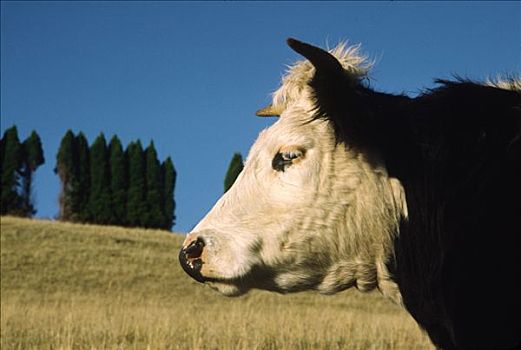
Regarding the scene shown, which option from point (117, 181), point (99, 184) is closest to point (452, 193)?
point (99, 184)

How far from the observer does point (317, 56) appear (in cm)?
302

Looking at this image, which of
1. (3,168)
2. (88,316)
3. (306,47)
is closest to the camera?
(306,47)

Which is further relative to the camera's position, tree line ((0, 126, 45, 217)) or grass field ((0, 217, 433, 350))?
tree line ((0, 126, 45, 217))

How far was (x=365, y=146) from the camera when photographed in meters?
3.13

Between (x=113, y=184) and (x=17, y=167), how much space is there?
9600mm

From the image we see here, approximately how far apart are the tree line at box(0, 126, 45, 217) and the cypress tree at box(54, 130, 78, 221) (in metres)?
2.81

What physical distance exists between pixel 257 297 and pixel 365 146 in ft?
82.4

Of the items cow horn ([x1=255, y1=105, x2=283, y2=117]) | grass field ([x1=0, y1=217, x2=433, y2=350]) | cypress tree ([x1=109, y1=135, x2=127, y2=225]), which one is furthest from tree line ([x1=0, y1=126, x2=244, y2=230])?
cow horn ([x1=255, y1=105, x2=283, y2=117])

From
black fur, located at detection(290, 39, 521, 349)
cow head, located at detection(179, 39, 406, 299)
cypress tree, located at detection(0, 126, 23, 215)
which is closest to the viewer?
black fur, located at detection(290, 39, 521, 349)

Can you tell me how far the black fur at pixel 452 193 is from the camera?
2.82m

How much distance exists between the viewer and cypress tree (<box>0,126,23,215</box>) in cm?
6738

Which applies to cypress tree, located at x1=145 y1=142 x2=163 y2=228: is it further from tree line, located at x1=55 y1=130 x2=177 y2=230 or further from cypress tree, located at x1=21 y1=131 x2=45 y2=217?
cypress tree, located at x1=21 y1=131 x2=45 y2=217

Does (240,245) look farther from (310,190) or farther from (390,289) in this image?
(390,289)

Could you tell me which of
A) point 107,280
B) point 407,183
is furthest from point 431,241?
point 107,280
